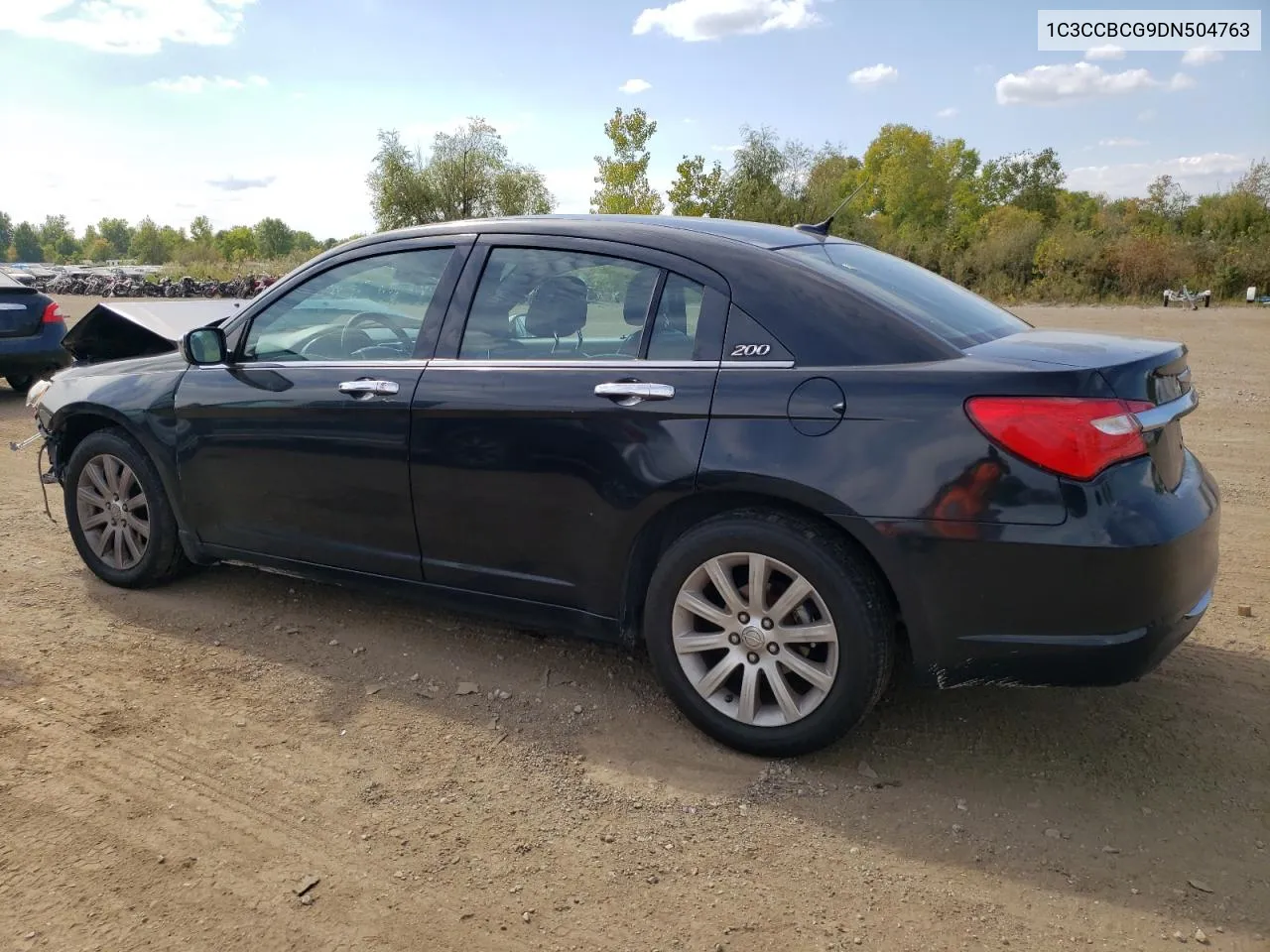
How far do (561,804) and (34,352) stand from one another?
981 cm

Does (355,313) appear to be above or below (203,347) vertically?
above

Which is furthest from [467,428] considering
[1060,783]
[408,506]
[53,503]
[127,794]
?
[53,503]

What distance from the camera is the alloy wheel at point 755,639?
3078 mm

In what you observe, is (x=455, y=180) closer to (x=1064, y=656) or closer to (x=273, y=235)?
(x=1064, y=656)

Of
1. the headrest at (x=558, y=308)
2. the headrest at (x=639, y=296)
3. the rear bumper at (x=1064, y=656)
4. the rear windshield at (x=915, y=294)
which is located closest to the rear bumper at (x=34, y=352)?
the headrest at (x=558, y=308)

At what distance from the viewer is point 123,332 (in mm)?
5527

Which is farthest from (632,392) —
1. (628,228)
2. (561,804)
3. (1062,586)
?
(1062,586)

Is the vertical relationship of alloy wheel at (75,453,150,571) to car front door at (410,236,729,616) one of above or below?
below

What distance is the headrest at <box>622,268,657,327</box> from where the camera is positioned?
136 inches

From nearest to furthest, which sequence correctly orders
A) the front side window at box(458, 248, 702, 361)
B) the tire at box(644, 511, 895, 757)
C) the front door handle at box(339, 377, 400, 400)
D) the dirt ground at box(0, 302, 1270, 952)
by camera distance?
the dirt ground at box(0, 302, 1270, 952) < the tire at box(644, 511, 895, 757) < the front side window at box(458, 248, 702, 361) < the front door handle at box(339, 377, 400, 400)

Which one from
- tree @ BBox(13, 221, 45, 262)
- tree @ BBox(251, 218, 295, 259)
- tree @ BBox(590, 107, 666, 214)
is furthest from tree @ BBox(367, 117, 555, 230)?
tree @ BBox(13, 221, 45, 262)

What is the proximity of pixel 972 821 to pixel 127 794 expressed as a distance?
256 centimetres

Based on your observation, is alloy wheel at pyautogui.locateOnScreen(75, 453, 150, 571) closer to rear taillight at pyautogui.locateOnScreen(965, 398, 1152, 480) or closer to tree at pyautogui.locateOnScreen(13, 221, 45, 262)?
rear taillight at pyautogui.locateOnScreen(965, 398, 1152, 480)

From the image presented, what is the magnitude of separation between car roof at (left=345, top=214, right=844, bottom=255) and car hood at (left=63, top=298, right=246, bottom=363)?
205 centimetres
